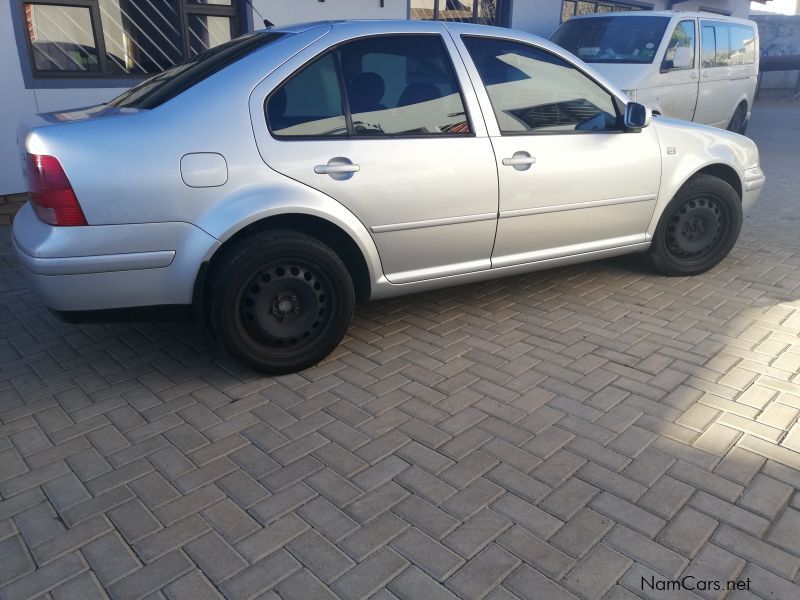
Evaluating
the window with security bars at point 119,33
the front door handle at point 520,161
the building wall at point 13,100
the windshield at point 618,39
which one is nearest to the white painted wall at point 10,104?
the building wall at point 13,100

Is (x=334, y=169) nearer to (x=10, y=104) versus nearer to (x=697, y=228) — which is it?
(x=697, y=228)

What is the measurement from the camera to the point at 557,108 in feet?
13.6

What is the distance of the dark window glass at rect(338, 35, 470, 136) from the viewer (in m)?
3.54

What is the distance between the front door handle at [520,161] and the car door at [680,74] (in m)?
4.97

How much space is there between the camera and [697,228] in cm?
500

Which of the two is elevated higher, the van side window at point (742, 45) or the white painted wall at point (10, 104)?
the van side window at point (742, 45)

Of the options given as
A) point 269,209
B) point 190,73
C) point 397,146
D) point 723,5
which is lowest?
point 269,209

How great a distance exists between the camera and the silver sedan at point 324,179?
3.04 m

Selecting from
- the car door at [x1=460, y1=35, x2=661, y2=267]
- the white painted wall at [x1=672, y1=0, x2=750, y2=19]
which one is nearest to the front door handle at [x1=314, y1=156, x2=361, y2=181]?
the car door at [x1=460, y1=35, x2=661, y2=267]

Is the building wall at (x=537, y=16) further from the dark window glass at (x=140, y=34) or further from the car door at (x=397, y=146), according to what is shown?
the car door at (x=397, y=146)

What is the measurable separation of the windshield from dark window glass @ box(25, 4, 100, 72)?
5.86 metres

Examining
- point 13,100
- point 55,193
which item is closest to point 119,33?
point 13,100

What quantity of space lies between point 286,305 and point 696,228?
3.26 metres

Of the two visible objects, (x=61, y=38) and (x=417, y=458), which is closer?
(x=417, y=458)
